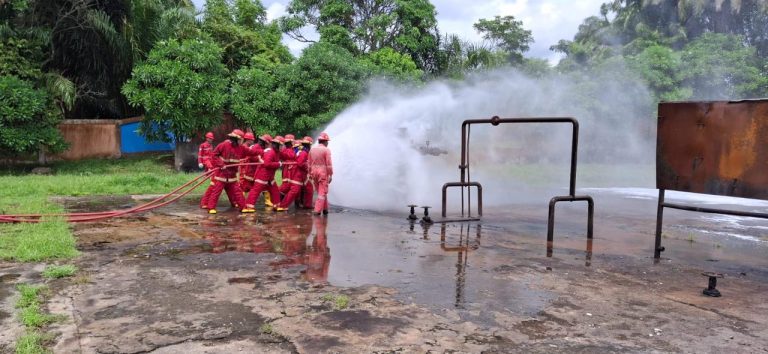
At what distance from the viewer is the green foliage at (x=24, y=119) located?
16438 millimetres

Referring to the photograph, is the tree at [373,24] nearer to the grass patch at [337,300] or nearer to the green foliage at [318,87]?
the green foliage at [318,87]

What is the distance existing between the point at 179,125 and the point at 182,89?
1.30 m

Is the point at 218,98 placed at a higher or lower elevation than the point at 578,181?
higher

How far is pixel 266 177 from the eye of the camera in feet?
36.1

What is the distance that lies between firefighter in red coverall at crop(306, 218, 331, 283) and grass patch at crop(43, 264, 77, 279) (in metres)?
2.45

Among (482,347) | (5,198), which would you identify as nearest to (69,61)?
(5,198)

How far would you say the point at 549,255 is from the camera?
7344 millimetres

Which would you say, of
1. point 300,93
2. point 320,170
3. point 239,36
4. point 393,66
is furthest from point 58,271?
point 239,36

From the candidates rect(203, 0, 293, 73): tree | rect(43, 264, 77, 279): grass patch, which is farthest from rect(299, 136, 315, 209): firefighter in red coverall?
rect(203, 0, 293, 73): tree

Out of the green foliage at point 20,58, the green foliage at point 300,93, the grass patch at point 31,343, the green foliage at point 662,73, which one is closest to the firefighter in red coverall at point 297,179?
the grass patch at point 31,343

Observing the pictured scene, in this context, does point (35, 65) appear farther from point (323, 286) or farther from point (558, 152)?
point (558, 152)

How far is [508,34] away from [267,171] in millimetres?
23488

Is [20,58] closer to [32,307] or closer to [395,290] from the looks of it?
[32,307]

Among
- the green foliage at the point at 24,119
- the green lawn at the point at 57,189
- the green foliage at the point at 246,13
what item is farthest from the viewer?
the green foliage at the point at 246,13
